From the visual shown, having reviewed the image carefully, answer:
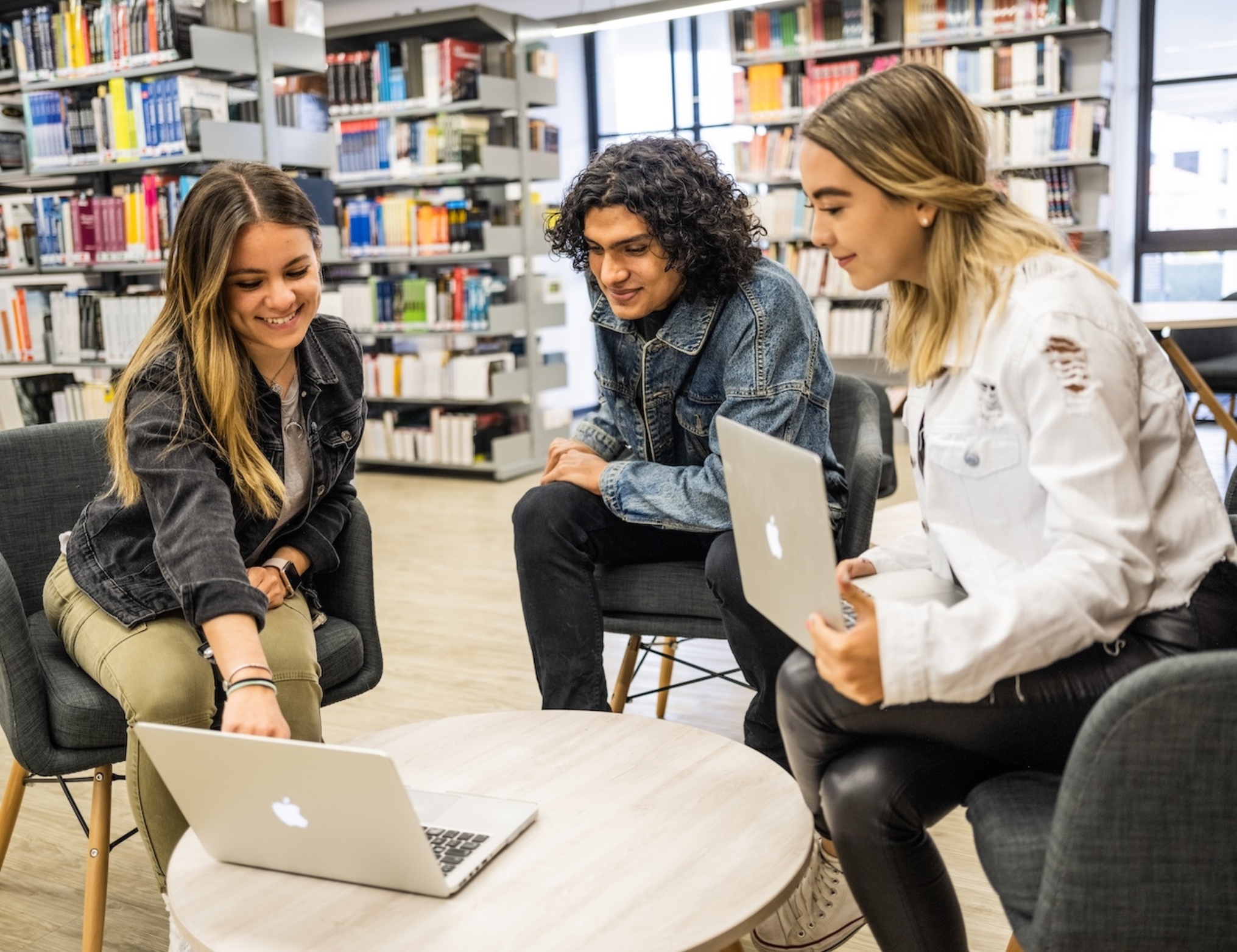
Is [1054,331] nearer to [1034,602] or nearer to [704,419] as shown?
[1034,602]

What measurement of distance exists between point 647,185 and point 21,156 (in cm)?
404

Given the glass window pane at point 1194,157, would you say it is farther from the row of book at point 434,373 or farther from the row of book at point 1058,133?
the row of book at point 434,373

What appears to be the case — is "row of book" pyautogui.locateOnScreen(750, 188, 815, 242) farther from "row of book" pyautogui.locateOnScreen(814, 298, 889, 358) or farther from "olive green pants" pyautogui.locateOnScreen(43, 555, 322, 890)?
"olive green pants" pyautogui.locateOnScreen(43, 555, 322, 890)

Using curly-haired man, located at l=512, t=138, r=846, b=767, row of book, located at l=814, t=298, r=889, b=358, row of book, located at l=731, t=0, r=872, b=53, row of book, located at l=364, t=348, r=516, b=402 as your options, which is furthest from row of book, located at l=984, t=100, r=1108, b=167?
curly-haired man, located at l=512, t=138, r=846, b=767

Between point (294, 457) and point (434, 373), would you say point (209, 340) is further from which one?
point (434, 373)

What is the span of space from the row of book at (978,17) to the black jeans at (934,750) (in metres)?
4.87

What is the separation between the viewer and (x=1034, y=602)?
1.08 meters

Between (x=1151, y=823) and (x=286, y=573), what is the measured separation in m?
1.24

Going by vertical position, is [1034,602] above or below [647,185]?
below

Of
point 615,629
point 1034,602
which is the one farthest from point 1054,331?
point 615,629

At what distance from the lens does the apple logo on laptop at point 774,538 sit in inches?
47.3

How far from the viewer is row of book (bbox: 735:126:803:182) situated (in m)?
5.87

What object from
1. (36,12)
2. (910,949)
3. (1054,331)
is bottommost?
(910,949)

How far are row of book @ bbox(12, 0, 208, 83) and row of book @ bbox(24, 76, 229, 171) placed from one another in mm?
91
